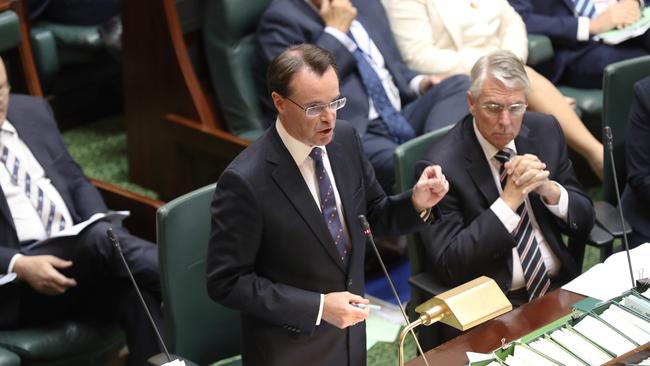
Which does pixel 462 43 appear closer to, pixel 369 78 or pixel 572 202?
pixel 369 78

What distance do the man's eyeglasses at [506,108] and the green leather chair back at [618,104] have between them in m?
0.55

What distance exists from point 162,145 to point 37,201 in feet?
3.52

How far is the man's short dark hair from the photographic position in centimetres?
216

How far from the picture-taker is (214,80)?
12.9ft

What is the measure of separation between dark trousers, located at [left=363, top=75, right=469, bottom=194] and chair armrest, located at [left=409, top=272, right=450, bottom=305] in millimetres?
860

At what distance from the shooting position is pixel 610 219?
2.94 metres

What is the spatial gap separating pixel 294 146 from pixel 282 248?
8.3 inches

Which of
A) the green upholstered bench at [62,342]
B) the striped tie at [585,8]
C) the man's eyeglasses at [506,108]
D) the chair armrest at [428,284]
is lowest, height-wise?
the green upholstered bench at [62,342]

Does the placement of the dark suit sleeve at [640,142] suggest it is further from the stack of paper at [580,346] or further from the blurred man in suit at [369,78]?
the stack of paper at [580,346]

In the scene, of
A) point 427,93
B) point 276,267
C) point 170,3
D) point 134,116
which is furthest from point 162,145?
point 276,267

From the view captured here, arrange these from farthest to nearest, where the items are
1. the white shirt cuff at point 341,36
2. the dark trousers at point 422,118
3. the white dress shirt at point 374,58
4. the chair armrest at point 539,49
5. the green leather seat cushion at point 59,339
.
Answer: the chair armrest at point 539,49 → the white dress shirt at point 374,58 → the white shirt cuff at point 341,36 → the dark trousers at point 422,118 → the green leather seat cushion at point 59,339

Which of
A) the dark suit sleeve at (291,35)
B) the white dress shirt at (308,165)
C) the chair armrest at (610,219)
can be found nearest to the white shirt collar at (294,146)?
the white dress shirt at (308,165)

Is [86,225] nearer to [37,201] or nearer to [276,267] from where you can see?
[37,201]

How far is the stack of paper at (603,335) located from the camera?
7.04 ft
